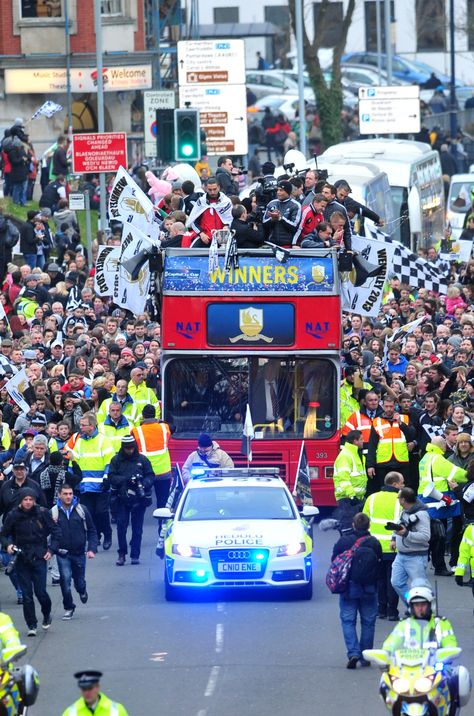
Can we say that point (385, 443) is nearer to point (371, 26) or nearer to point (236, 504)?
point (236, 504)

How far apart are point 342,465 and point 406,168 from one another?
25923 millimetres

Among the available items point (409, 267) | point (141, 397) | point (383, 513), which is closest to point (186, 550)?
point (383, 513)

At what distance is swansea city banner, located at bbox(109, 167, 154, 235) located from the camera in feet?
87.2

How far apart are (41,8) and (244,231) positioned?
100 ft

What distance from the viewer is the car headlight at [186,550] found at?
63.9 ft

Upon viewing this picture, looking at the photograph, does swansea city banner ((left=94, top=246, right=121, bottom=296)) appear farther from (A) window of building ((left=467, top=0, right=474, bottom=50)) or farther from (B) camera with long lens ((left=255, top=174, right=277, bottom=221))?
(A) window of building ((left=467, top=0, right=474, bottom=50))

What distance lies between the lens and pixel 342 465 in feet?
69.2

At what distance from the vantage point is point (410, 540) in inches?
702

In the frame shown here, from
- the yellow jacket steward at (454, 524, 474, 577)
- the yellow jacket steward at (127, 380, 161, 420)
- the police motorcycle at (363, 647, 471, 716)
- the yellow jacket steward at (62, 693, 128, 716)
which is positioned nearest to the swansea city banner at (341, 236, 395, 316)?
the yellow jacket steward at (127, 380, 161, 420)

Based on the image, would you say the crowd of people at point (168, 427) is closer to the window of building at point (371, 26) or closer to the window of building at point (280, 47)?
the window of building at point (280, 47)

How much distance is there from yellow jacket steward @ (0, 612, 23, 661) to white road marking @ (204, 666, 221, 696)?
7.88 ft

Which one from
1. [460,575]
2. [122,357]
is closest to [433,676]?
[460,575]

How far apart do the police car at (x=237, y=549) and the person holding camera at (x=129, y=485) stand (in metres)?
1.73

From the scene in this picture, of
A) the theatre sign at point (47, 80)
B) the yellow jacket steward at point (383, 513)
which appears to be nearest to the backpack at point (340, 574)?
the yellow jacket steward at point (383, 513)
